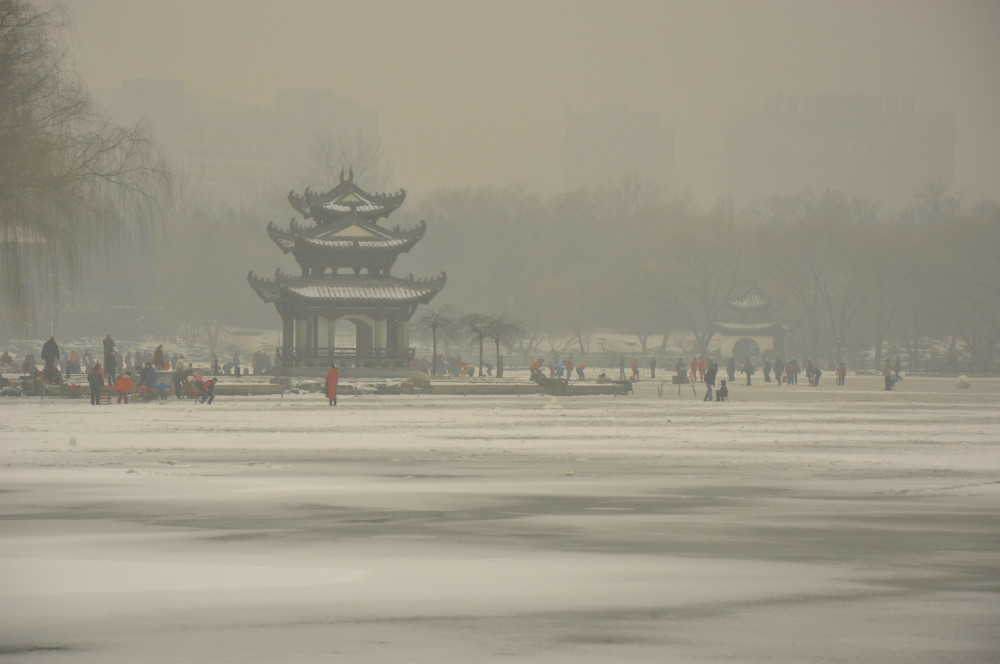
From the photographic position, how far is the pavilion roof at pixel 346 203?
76250 millimetres

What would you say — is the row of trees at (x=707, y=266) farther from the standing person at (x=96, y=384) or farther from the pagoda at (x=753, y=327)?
the standing person at (x=96, y=384)

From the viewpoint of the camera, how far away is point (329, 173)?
388ft

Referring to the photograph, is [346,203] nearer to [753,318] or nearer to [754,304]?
[754,304]

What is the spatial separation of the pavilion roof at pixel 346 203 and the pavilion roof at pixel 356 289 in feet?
11.1

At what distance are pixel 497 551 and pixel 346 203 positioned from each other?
65446mm

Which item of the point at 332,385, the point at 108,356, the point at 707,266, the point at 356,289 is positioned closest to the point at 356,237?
the point at 356,289

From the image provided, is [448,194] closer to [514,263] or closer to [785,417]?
[514,263]

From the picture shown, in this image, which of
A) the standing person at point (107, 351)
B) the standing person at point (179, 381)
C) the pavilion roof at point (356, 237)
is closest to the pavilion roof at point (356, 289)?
the pavilion roof at point (356, 237)

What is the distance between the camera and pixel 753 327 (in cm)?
11938

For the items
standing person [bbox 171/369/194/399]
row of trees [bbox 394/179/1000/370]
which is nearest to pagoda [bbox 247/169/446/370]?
standing person [bbox 171/369/194/399]

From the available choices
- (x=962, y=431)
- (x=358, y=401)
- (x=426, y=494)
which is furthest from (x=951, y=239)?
(x=426, y=494)

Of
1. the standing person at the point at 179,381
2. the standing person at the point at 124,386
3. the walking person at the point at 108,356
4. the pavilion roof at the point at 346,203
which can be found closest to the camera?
the standing person at the point at 124,386

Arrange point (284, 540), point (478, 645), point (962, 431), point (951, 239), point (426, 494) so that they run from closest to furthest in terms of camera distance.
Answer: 1. point (478, 645)
2. point (284, 540)
3. point (426, 494)
4. point (962, 431)
5. point (951, 239)

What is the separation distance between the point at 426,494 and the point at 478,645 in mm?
8840
